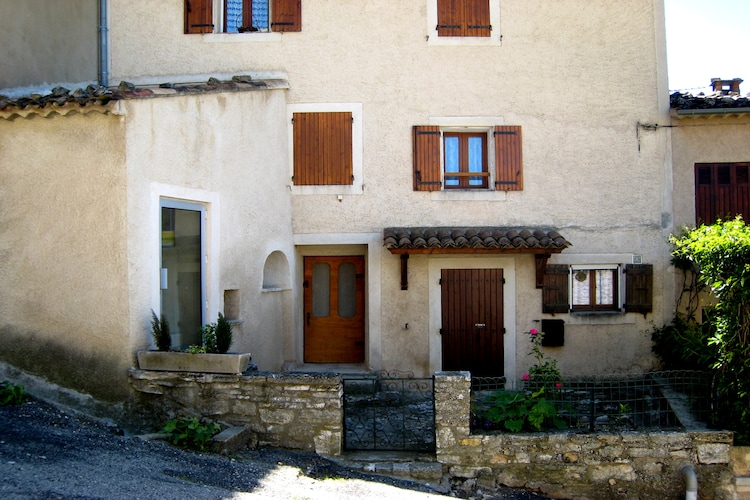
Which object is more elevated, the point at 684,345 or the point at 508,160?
the point at 508,160

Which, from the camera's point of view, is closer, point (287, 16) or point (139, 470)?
point (139, 470)

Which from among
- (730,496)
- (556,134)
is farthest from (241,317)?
(730,496)

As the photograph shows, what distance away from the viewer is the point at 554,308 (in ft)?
33.8

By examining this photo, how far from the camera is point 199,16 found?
34.1 feet

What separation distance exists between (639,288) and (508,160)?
2.92 meters

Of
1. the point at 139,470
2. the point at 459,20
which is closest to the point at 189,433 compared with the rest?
the point at 139,470

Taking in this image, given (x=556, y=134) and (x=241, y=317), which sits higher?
(x=556, y=134)

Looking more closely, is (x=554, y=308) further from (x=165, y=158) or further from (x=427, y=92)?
(x=165, y=158)

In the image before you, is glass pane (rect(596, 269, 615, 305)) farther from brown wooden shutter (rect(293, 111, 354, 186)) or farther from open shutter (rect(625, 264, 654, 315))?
brown wooden shutter (rect(293, 111, 354, 186))

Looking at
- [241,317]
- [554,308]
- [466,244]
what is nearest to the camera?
[241,317]

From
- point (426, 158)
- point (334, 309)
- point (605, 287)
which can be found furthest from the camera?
point (334, 309)

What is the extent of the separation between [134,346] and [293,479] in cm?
221

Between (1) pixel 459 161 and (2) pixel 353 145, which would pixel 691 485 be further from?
(2) pixel 353 145

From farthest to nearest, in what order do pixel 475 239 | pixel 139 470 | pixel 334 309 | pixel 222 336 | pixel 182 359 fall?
pixel 334 309 < pixel 475 239 < pixel 222 336 < pixel 182 359 < pixel 139 470
